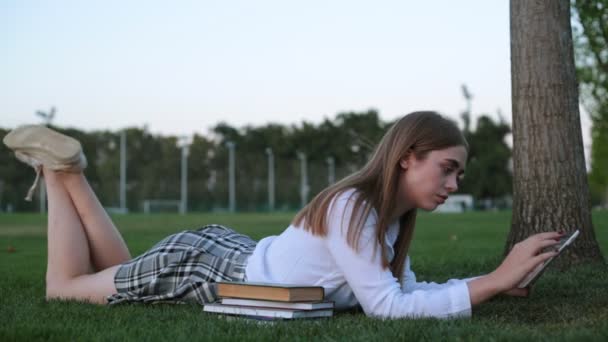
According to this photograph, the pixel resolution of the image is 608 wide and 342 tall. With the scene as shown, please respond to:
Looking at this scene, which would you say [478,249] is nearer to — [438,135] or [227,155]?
[438,135]

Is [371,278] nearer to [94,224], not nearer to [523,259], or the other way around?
[523,259]

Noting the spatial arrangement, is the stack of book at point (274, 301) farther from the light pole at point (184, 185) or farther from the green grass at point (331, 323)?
the light pole at point (184, 185)

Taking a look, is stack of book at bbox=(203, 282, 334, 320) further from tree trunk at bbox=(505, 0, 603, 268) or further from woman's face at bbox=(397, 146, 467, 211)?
tree trunk at bbox=(505, 0, 603, 268)

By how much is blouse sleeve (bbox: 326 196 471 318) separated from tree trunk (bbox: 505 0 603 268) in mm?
2311

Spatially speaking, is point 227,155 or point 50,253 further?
point 227,155

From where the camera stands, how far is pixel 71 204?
4.10 m

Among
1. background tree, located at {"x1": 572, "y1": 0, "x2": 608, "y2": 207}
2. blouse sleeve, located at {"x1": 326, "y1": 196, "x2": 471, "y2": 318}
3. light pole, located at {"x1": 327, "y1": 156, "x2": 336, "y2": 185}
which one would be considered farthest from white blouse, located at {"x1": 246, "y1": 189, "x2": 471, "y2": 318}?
light pole, located at {"x1": 327, "y1": 156, "x2": 336, "y2": 185}

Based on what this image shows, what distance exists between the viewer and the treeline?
48875mm

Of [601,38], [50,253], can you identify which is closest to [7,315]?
[50,253]

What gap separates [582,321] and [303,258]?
112 cm

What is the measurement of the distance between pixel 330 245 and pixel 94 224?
1.52 metres

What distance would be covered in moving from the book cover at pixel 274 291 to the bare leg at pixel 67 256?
0.91m

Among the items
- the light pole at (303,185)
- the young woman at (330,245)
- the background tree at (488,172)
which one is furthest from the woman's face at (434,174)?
the background tree at (488,172)

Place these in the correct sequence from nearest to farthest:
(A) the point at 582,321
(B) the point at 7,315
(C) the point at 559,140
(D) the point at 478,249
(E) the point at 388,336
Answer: (E) the point at 388,336 < (A) the point at 582,321 < (B) the point at 7,315 < (C) the point at 559,140 < (D) the point at 478,249
